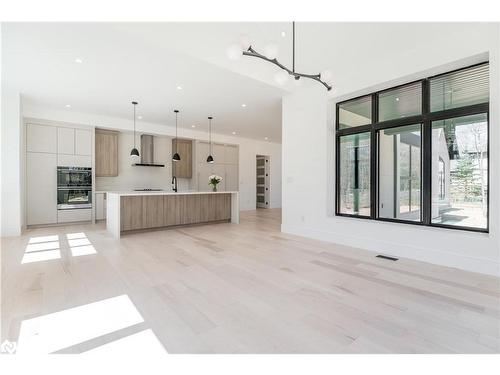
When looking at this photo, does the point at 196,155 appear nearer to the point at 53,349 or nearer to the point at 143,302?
the point at 143,302

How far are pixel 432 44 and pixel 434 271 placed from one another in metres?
3.09

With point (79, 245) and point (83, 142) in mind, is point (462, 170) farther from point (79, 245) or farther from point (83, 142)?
point (83, 142)

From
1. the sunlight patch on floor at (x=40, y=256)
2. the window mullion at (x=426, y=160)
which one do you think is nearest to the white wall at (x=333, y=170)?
the window mullion at (x=426, y=160)

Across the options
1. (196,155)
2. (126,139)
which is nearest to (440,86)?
(196,155)

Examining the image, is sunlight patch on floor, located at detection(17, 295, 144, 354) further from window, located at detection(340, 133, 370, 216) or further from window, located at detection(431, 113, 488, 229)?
window, located at detection(431, 113, 488, 229)

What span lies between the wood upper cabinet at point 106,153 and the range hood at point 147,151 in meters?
0.75

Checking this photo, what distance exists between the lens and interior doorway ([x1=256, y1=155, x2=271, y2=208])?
36.3 ft

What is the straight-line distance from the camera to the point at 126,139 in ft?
25.3

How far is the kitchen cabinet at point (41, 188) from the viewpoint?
599 cm

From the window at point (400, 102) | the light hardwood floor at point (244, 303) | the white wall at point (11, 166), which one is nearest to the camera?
the light hardwood floor at point (244, 303)

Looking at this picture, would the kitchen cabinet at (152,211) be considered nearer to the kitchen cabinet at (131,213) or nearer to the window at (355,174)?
the kitchen cabinet at (131,213)

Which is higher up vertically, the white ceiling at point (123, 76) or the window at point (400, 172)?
the white ceiling at point (123, 76)

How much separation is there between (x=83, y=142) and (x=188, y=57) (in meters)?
4.68

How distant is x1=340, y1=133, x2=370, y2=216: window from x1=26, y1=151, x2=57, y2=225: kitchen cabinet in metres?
6.89
